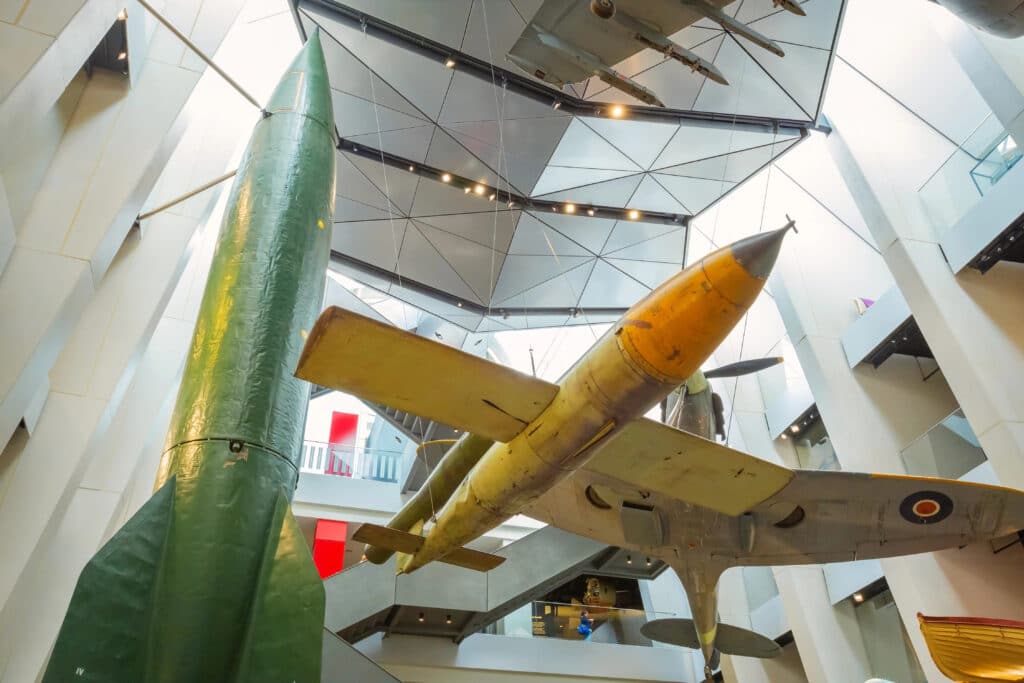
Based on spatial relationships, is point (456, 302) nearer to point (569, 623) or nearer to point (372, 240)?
point (372, 240)

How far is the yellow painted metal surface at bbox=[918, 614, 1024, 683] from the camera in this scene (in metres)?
7.81

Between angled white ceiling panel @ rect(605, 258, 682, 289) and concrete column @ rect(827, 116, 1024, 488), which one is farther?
angled white ceiling panel @ rect(605, 258, 682, 289)

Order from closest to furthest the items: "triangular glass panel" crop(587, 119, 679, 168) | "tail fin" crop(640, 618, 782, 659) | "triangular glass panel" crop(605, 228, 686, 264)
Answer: "tail fin" crop(640, 618, 782, 659) < "triangular glass panel" crop(587, 119, 679, 168) < "triangular glass panel" crop(605, 228, 686, 264)

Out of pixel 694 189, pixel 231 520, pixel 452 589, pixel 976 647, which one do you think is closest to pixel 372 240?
pixel 694 189

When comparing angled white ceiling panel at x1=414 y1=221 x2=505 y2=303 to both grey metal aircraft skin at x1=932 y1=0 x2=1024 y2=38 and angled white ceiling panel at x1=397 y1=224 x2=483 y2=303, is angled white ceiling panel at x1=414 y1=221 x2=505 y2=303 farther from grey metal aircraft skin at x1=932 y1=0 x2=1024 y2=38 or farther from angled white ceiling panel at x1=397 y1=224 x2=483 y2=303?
grey metal aircraft skin at x1=932 y1=0 x2=1024 y2=38

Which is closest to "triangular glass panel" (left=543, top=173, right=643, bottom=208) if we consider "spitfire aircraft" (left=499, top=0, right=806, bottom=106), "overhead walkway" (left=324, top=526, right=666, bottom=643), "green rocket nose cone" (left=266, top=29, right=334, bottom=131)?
"spitfire aircraft" (left=499, top=0, right=806, bottom=106)

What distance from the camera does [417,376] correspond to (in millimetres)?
4852

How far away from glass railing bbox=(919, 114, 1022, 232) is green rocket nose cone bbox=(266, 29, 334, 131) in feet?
34.8

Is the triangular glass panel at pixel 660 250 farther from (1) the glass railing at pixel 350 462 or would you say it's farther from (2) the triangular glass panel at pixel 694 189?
(1) the glass railing at pixel 350 462

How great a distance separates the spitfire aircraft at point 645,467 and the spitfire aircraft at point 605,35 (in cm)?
473

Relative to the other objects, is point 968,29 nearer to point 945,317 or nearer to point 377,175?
point 945,317

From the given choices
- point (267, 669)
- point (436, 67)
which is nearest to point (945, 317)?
point (436, 67)

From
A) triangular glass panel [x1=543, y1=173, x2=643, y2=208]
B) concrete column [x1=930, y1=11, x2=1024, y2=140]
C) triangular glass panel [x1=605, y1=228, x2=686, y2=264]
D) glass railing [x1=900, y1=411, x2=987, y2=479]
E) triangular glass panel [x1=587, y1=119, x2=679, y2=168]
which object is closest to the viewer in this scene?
concrete column [x1=930, y1=11, x2=1024, y2=140]

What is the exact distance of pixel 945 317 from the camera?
10758mm
